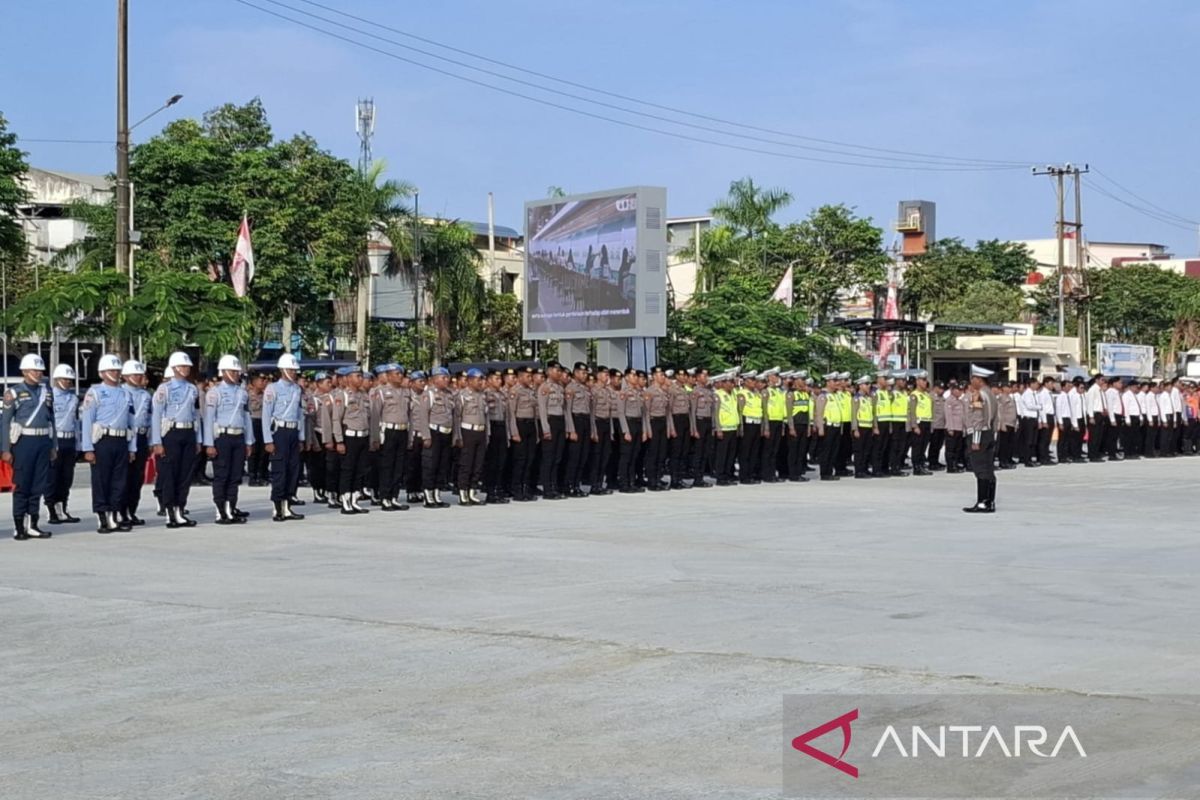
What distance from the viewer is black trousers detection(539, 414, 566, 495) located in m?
21.3

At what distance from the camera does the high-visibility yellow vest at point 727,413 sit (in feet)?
79.5

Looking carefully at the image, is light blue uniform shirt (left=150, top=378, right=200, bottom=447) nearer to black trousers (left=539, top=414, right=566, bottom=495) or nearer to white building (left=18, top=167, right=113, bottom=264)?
black trousers (left=539, top=414, right=566, bottom=495)

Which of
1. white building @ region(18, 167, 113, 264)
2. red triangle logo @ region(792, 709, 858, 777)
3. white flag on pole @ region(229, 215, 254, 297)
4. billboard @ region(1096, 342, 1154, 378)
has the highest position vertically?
white building @ region(18, 167, 113, 264)

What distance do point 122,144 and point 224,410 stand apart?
1172 centimetres

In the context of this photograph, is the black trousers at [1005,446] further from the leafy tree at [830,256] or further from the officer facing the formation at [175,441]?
the leafy tree at [830,256]

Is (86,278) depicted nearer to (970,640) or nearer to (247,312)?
(247,312)

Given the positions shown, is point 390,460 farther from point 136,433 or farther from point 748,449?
point 748,449

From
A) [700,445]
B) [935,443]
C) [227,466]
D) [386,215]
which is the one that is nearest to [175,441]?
[227,466]

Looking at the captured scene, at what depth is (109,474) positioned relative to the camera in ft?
53.6

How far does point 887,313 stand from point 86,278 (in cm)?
3352

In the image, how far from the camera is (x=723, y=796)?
225 inches

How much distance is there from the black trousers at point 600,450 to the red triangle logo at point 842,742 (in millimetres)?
15225

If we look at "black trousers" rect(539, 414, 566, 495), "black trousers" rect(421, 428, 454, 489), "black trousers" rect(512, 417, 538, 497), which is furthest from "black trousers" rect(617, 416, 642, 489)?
"black trousers" rect(421, 428, 454, 489)

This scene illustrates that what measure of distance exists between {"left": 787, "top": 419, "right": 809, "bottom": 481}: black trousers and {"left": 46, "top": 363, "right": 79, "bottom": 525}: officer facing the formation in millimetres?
11779
